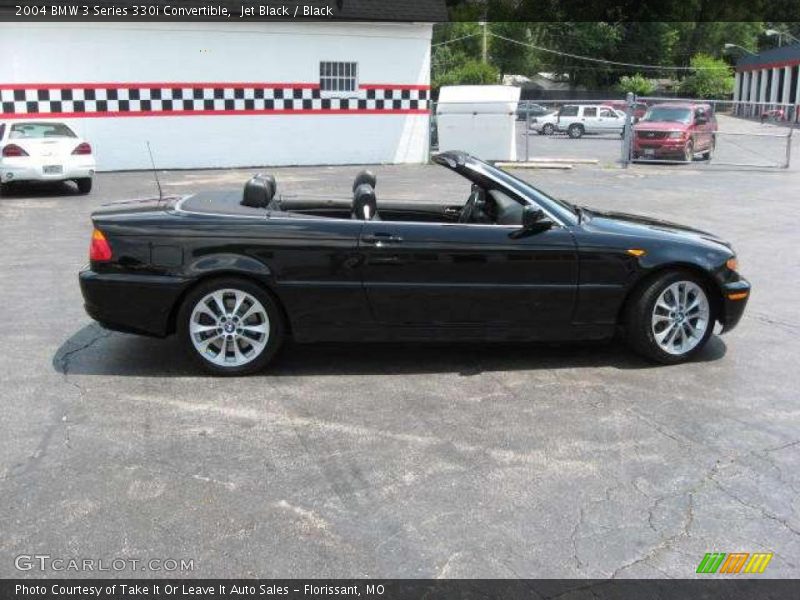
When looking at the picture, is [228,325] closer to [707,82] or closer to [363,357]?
[363,357]

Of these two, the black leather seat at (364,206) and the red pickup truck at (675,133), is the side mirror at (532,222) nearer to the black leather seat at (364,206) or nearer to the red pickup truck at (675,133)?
the black leather seat at (364,206)

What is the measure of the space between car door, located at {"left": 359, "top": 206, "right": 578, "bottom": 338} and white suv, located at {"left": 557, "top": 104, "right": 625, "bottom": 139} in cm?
3624

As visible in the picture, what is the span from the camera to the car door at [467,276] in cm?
528

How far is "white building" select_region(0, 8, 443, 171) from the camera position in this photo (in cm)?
1780

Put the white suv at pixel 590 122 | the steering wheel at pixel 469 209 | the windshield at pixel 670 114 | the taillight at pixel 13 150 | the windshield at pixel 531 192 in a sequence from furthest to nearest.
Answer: the white suv at pixel 590 122 → the windshield at pixel 670 114 → the taillight at pixel 13 150 → the steering wheel at pixel 469 209 → the windshield at pixel 531 192

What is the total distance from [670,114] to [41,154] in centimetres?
1596

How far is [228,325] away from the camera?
17.3 ft

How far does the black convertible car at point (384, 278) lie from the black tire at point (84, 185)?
31.6 ft

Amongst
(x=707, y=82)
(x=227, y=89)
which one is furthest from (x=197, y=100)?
(x=707, y=82)

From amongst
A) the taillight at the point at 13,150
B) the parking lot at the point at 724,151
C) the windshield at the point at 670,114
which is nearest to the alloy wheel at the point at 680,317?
the taillight at the point at 13,150

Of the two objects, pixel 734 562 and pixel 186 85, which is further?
pixel 186 85

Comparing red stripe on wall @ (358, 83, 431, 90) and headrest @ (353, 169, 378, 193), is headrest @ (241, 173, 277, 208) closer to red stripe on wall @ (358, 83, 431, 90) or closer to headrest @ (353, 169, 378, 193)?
headrest @ (353, 169, 378, 193)

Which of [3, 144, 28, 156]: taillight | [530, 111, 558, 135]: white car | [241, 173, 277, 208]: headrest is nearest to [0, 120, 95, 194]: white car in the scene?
[3, 144, 28, 156]: taillight

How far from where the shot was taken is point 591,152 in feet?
82.8
